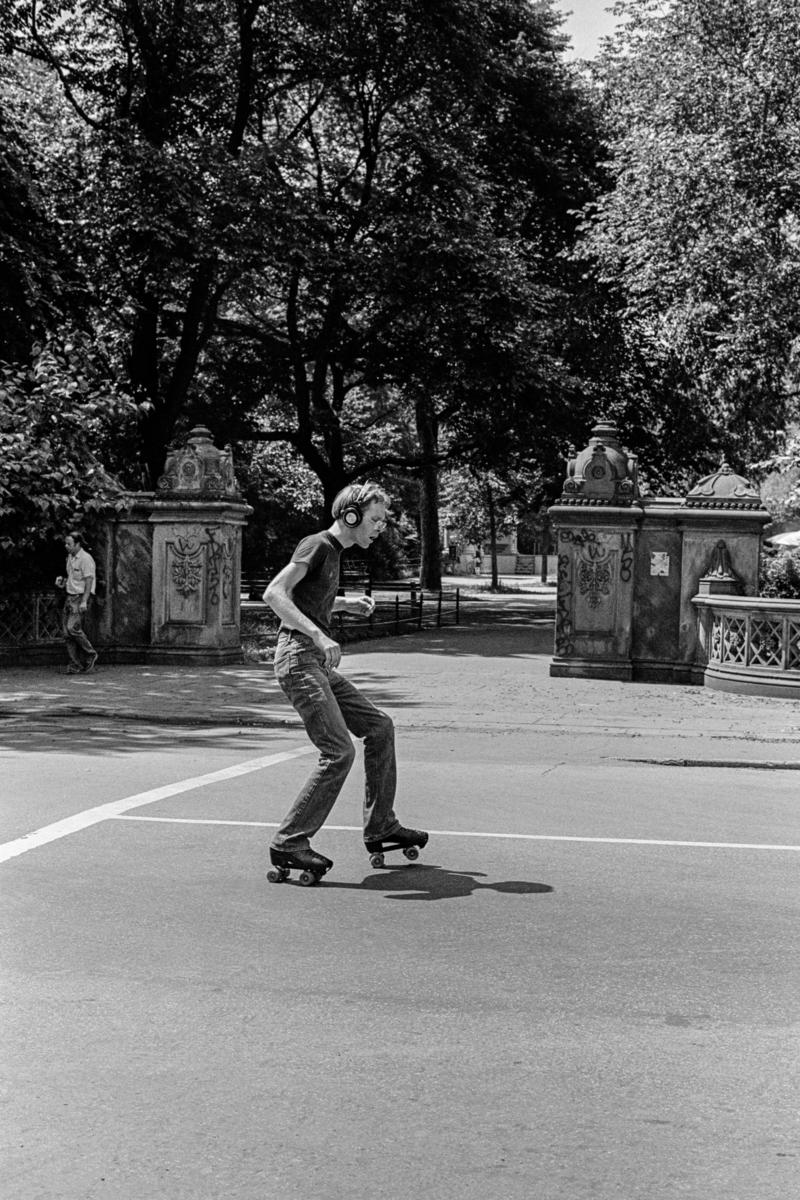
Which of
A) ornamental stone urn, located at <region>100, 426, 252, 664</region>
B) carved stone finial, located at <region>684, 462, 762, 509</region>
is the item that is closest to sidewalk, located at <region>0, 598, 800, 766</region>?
ornamental stone urn, located at <region>100, 426, 252, 664</region>

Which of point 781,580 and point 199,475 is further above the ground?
point 199,475

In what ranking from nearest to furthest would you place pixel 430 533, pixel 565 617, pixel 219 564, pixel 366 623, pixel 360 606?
pixel 360 606
pixel 565 617
pixel 219 564
pixel 366 623
pixel 430 533

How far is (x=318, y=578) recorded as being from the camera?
722 cm

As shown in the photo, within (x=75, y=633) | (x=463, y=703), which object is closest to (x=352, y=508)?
(x=463, y=703)

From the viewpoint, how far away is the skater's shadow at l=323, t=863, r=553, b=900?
6906 millimetres

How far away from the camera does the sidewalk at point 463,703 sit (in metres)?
14.0

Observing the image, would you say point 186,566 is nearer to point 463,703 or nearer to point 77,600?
point 77,600

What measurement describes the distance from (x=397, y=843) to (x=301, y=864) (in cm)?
66

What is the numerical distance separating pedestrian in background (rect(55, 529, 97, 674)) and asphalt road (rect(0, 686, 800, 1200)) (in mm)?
10335

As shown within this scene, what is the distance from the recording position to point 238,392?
120 feet

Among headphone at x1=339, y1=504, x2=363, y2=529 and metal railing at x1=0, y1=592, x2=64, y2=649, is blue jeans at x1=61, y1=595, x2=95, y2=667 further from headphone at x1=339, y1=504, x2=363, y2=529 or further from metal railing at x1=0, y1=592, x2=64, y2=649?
headphone at x1=339, y1=504, x2=363, y2=529

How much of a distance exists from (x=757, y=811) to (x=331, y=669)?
11.6 feet

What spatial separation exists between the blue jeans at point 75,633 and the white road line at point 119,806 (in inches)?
317

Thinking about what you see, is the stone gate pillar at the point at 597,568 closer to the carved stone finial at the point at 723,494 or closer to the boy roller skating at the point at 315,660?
the carved stone finial at the point at 723,494
